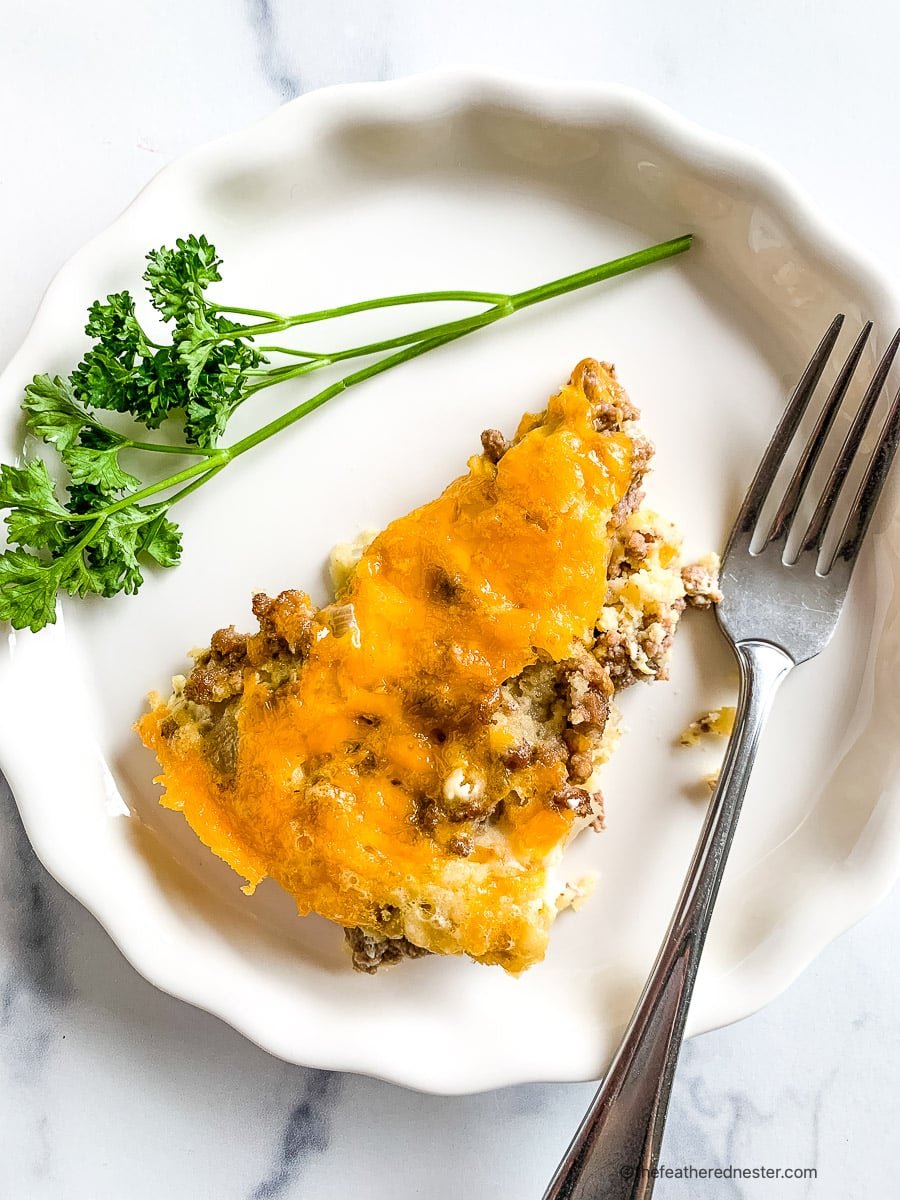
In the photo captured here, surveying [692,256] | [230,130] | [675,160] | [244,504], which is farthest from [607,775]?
[230,130]

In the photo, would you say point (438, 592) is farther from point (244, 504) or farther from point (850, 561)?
point (850, 561)

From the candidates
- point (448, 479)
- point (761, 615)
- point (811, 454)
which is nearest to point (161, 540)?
point (448, 479)

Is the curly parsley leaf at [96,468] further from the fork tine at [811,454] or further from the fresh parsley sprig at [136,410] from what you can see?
the fork tine at [811,454]

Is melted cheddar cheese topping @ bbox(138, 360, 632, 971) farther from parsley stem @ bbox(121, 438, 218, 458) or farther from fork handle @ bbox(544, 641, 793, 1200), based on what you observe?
parsley stem @ bbox(121, 438, 218, 458)

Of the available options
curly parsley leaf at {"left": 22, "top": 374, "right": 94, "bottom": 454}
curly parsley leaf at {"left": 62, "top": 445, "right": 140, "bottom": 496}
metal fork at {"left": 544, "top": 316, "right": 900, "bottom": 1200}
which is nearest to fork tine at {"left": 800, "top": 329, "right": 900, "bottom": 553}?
metal fork at {"left": 544, "top": 316, "right": 900, "bottom": 1200}

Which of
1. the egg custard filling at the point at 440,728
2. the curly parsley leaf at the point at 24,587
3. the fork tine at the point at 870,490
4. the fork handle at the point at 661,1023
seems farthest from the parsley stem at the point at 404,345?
the fork handle at the point at 661,1023

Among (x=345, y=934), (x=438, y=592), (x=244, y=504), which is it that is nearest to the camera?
(x=438, y=592)
